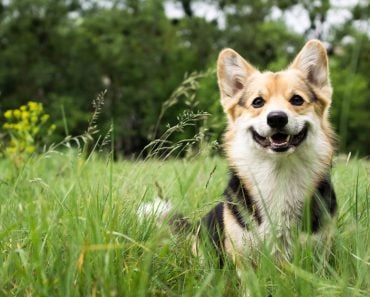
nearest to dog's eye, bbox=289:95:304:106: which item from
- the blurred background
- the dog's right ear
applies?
the dog's right ear

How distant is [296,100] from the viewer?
384 cm

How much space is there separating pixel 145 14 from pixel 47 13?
5.67m

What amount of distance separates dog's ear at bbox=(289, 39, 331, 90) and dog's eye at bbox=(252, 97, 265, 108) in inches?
18.8

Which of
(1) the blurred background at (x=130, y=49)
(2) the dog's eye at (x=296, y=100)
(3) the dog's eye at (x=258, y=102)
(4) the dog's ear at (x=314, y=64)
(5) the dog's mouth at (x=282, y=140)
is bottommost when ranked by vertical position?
(1) the blurred background at (x=130, y=49)

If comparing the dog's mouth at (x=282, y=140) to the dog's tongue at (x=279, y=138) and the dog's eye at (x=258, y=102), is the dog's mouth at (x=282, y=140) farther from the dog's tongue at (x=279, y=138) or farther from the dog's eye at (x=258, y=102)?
the dog's eye at (x=258, y=102)

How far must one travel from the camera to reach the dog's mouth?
140 inches

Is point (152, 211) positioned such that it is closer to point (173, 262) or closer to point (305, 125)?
point (173, 262)

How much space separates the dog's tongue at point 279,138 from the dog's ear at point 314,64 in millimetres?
778

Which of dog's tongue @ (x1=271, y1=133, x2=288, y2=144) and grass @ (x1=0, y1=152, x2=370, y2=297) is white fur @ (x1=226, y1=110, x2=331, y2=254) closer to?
dog's tongue @ (x1=271, y1=133, x2=288, y2=144)

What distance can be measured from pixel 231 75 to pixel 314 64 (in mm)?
653

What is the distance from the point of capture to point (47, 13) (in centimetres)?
3011

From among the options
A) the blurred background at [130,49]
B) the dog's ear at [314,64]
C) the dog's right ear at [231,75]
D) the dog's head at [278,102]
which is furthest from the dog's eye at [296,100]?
the blurred background at [130,49]

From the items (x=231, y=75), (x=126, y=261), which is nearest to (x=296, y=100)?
(x=231, y=75)

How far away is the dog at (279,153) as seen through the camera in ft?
11.0
